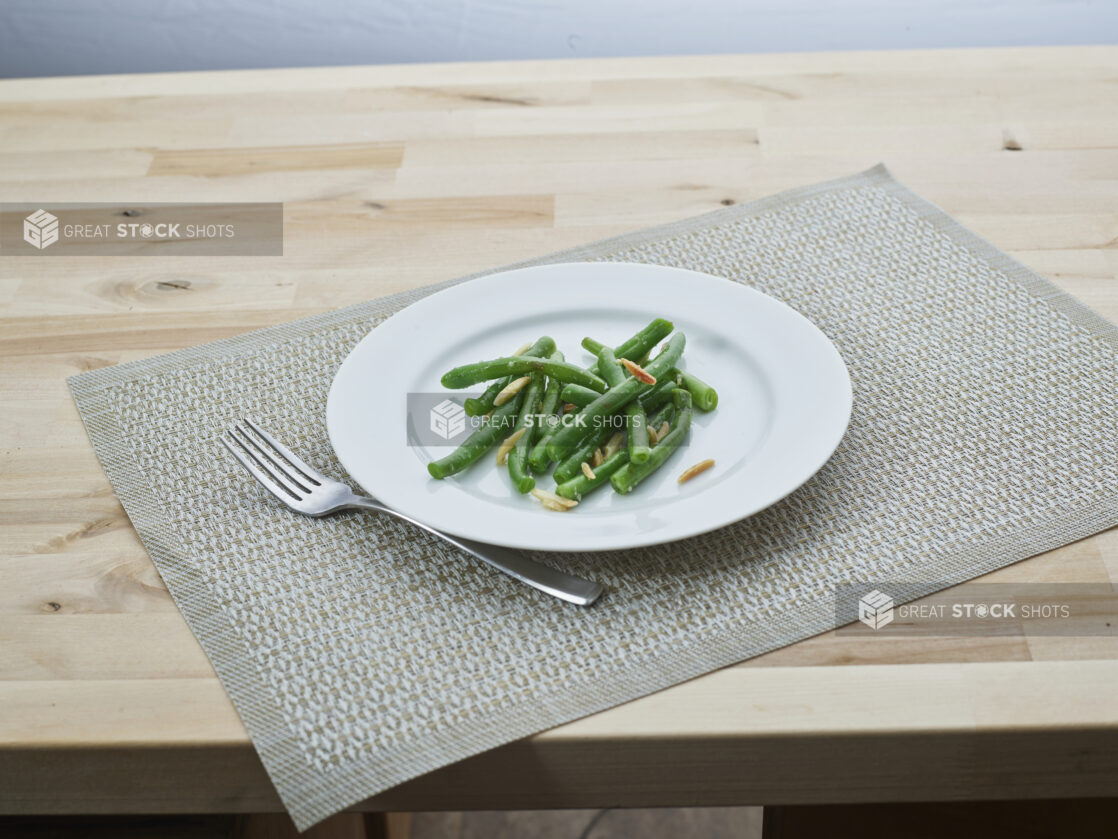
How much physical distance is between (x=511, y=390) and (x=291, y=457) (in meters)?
0.19

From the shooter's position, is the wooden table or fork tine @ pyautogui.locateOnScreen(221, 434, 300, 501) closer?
the wooden table

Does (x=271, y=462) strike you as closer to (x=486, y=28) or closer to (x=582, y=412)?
(x=582, y=412)

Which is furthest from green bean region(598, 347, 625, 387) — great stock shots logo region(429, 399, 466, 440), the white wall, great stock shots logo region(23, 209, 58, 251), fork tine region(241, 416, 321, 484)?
the white wall

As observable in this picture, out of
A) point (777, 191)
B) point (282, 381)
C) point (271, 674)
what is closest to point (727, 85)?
point (777, 191)

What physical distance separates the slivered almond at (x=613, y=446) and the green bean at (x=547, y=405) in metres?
0.05

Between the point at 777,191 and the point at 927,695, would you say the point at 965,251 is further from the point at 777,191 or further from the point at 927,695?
the point at 927,695

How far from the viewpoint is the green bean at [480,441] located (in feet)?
2.57

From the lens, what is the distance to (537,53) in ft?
7.32

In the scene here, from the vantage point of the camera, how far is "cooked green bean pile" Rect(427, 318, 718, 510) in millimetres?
774

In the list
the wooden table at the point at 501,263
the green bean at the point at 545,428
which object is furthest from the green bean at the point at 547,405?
the wooden table at the point at 501,263

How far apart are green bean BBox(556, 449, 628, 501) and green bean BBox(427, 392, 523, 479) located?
0.25 ft

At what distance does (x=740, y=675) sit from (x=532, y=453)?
8.9 inches

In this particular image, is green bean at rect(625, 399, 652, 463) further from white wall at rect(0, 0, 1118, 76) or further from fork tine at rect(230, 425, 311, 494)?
white wall at rect(0, 0, 1118, 76)

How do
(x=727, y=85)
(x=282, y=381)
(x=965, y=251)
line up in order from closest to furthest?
(x=282, y=381), (x=965, y=251), (x=727, y=85)
